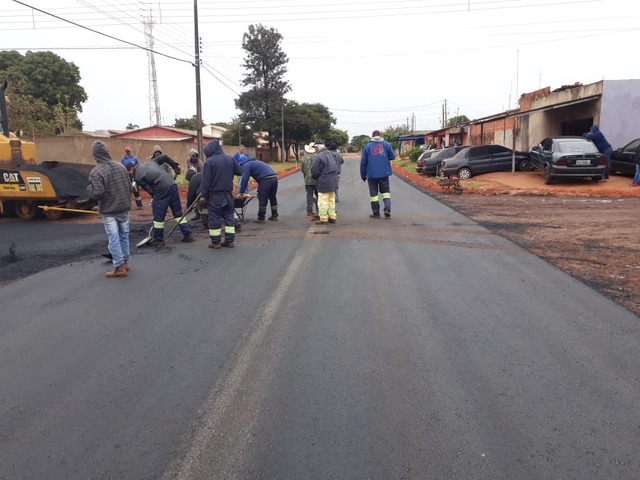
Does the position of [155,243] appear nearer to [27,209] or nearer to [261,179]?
[261,179]

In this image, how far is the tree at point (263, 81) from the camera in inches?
2245

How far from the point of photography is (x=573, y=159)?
15.5m

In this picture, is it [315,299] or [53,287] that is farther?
[53,287]

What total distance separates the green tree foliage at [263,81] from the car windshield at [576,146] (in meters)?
43.9

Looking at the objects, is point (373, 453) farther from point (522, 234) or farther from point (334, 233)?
point (522, 234)

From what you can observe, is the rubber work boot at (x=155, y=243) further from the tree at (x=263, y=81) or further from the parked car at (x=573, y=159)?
the tree at (x=263, y=81)

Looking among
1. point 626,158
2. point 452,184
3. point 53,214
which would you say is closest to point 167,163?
point 53,214

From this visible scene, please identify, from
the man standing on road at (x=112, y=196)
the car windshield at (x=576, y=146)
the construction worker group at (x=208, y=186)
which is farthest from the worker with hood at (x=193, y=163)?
the car windshield at (x=576, y=146)

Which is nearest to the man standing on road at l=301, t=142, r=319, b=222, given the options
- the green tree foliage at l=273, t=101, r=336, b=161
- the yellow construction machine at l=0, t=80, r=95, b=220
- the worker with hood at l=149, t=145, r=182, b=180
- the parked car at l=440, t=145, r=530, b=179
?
the worker with hood at l=149, t=145, r=182, b=180

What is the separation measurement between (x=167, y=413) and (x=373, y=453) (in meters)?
1.32

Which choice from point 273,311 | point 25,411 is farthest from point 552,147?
point 25,411

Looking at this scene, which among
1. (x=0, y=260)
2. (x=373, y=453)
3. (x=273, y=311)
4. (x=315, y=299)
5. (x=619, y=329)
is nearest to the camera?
(x=373, y=453)

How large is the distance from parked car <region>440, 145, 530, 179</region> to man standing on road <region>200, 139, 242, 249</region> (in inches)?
592

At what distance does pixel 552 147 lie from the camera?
1633cm
